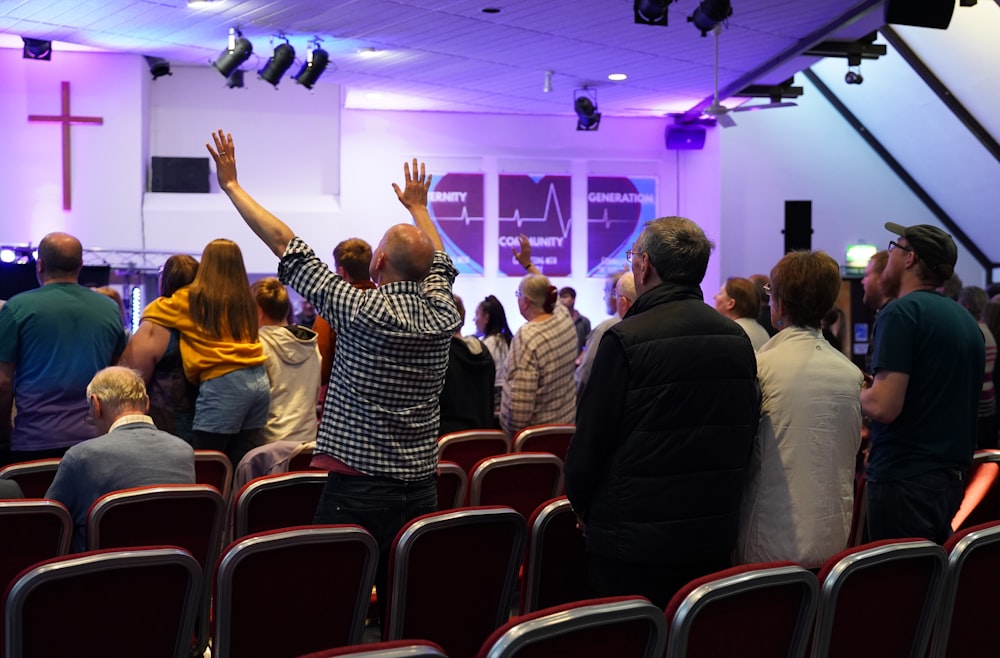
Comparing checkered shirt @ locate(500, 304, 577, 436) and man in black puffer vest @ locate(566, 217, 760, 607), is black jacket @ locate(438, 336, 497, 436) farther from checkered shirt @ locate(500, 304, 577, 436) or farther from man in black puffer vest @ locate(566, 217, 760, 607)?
man in black puffer vest @ locate(566, 217, 760, 607)

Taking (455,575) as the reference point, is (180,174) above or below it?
above

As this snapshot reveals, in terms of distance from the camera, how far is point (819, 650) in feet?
7.07

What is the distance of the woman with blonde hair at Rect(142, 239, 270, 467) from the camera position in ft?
12.9

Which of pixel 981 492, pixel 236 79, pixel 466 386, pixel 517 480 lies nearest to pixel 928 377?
pixel 981 492

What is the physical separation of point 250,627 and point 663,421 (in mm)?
1080

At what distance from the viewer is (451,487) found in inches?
139

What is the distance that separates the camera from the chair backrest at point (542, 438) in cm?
432

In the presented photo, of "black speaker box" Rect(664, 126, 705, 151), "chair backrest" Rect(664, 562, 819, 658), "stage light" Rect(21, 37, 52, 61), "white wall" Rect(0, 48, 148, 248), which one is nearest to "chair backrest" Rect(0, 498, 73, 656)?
"chair backrest" Rect(664, 562, 819, 658)

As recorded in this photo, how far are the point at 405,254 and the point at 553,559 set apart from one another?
959 millimetres

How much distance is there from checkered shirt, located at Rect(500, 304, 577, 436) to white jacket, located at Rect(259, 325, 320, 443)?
111 cm

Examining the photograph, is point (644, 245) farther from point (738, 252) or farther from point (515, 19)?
point (738, 252)

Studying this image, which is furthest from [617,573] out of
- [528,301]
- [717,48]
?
[717,48]

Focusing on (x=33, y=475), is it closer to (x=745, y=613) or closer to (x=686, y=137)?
(x=745, y=613)

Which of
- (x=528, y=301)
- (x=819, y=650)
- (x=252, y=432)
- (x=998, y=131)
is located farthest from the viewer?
(x=998, y=131)
